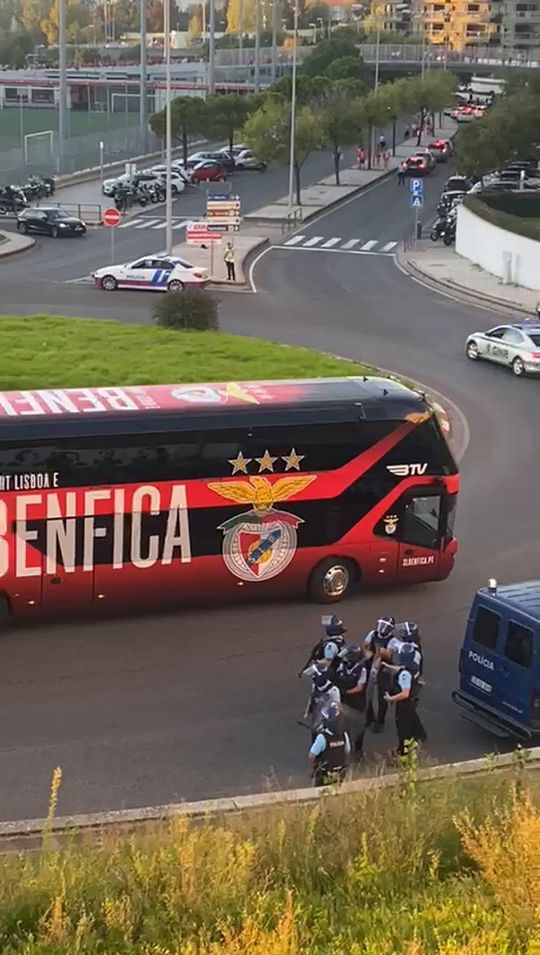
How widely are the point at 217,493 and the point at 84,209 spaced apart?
4807 cm

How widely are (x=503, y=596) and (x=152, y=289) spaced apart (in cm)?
2909

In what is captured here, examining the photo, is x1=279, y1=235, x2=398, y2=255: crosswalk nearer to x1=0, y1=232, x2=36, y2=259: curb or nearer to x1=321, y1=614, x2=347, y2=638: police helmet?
x1=0, y1=232, x2=36, y2=259: curb

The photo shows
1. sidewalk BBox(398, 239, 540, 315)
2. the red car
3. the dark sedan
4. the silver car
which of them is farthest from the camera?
the red car

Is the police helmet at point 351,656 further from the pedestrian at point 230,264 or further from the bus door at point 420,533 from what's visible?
the pedestrian at point 230,264

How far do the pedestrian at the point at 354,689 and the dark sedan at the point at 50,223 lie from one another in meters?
43.7

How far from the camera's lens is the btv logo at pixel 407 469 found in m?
16.3

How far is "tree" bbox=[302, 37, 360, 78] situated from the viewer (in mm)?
Result: 133125

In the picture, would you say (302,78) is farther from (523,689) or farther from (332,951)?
(332,951)

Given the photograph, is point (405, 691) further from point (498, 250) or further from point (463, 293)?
point (498, 250)

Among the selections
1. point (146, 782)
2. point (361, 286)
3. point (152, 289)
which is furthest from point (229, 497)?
point (361, 286)

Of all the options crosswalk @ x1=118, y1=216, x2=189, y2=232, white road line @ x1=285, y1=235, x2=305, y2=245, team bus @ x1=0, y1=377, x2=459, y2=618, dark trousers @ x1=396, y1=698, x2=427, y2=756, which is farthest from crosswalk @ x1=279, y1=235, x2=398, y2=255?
dark trousers @ x1=396, y1=698, x2=427, y2=756

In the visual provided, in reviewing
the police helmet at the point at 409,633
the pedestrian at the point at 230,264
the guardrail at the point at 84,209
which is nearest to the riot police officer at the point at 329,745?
the police helmet at the point at 409,633

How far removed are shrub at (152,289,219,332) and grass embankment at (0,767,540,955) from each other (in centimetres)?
2357

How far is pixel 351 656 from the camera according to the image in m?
11.9
